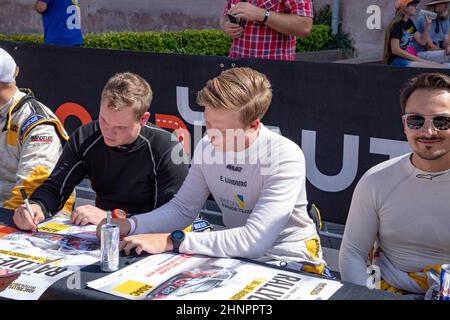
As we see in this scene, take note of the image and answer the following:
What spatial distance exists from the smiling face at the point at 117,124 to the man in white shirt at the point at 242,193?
0.40 m

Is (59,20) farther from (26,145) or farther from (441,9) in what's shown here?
(441,9)

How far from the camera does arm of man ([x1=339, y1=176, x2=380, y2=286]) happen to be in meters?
2.73

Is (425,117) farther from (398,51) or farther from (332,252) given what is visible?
(398,51)

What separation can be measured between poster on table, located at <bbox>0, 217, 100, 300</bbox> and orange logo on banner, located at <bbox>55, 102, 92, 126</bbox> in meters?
2.98

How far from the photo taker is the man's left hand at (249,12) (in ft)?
16.6

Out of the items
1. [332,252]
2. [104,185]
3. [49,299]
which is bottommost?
[332,252]

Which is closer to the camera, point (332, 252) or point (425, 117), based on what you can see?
point (425, 117)

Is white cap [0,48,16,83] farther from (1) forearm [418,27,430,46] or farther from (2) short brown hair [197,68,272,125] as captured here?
(1) forearm [418,27,430,46]

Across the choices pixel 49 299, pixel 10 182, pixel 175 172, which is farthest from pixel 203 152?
pixel 10 182

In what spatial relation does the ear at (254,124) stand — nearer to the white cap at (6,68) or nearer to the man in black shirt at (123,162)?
the man in black shirt at (123,162)

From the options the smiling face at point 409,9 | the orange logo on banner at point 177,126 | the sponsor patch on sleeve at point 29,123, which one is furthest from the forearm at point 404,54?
the sponsor patch on sleeve at point 29,123

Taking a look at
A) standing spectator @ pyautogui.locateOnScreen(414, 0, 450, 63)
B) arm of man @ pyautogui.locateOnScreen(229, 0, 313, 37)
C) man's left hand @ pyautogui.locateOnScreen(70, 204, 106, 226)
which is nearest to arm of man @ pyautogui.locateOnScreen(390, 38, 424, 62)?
standing spectator @ pyautogui.locateOnScreen(414, 0, 450, 63)

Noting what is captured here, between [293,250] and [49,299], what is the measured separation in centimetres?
113

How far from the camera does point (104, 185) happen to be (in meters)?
3.54
